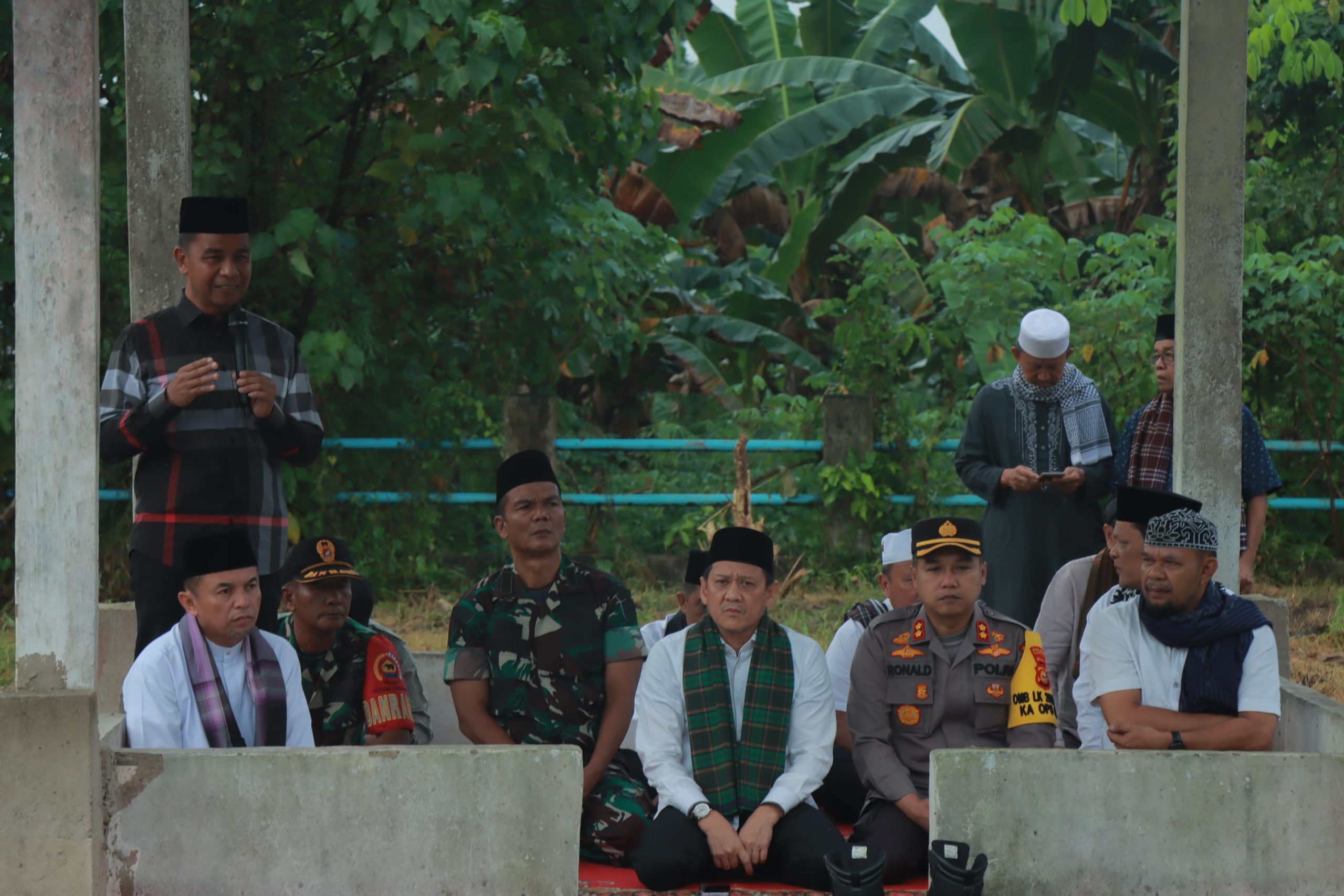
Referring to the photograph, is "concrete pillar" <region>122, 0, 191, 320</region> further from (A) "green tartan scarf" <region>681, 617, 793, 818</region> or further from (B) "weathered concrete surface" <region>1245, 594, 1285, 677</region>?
(B) "weathered concrete surface" <region>1245, 594, 1285, 677</region>

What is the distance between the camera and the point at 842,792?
5199mm

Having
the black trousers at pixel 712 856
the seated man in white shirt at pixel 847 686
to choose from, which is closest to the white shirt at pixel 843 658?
the seated man in white shirt at pixel 847 686

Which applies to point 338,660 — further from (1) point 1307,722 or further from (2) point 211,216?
(1) point 1307,722

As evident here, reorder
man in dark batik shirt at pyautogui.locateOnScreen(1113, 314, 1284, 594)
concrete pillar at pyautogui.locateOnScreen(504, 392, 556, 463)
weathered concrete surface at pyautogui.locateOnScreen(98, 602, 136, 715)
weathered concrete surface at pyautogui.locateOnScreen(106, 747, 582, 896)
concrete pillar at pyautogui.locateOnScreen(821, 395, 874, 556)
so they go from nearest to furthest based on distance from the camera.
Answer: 1. weathered concrete surface at pyautogui.locateOnScreen(106, 747, 582, 896)
2. man in dark batik shirt at pyautogui.locateOnScreen(1113, 314, 1284, 594)
3. weathered concrete surface at pyautogui.locateOnScreen(98, 602, 136, 715)
4. concrete pillar at pyautogui.locateOnScreen(504, 392, 556, 463)
5. concrete pillar at pyautogui.locateOnScreen(821, 395, 874, 556)

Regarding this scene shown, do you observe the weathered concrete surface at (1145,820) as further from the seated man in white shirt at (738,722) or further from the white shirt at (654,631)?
the white shirt at (654,631)

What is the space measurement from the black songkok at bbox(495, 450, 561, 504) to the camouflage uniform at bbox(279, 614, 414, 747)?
66cm

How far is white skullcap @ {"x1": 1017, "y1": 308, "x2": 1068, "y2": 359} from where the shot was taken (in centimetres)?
564

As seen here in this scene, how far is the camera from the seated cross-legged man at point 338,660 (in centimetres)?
480

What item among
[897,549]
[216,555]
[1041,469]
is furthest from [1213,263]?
[216,555]

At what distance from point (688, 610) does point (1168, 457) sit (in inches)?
74.4

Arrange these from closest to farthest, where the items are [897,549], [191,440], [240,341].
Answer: [191,440]
[240,341]
[897,549]

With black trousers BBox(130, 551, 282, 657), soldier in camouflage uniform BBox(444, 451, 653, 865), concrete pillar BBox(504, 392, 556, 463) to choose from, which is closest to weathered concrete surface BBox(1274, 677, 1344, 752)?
soldier in camouflage uniform BBox(444, 451, 653, 865)

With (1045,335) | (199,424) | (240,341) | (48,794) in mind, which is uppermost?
(1045,335)

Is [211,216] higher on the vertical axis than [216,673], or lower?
higher
